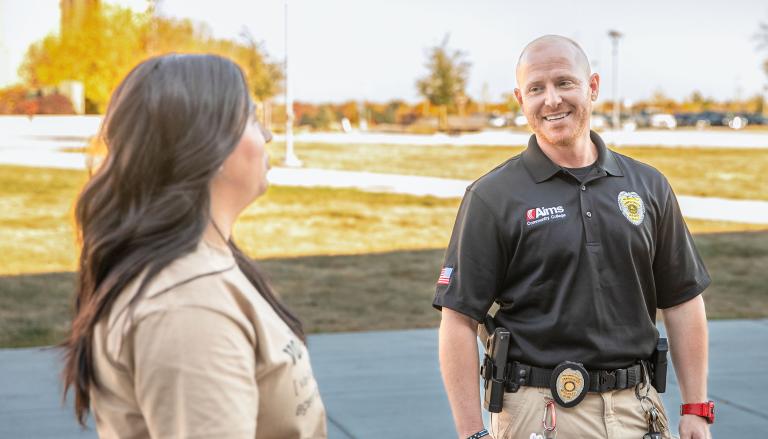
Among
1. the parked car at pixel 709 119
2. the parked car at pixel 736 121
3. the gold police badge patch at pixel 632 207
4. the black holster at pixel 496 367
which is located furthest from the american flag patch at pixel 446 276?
the parked car at pixel 709 119

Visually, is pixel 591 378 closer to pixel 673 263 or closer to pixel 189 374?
pixel 673 263

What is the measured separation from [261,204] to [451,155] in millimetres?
13252

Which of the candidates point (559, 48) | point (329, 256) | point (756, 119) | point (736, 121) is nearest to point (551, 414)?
point (559, 48)

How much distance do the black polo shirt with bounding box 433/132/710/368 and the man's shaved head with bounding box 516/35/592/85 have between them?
0.29 metres

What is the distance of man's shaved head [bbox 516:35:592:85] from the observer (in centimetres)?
322

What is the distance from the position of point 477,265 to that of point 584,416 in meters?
0.53

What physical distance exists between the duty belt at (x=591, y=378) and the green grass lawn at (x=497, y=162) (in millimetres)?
19267

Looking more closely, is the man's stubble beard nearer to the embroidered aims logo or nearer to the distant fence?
the embroidered aims logo

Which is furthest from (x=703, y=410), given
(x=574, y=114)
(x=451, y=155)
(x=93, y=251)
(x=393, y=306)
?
(x=451, y=155)

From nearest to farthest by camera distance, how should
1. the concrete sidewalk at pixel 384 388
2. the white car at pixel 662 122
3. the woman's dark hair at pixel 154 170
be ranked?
the woman's dark hair at pixel 154 170 → the concrete sidewalk at pixel 384 388 → the white car at pixel 662 122

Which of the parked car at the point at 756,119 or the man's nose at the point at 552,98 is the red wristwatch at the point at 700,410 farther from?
the parked car at the point at 756,119

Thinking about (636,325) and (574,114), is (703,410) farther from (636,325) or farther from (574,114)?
(574,114)

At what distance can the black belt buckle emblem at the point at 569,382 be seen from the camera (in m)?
3.06

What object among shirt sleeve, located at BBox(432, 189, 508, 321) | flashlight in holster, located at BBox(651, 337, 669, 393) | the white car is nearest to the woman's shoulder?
shirt sleeve, located at BBox(432, 189, 508, 321)
